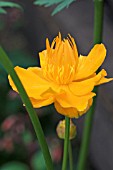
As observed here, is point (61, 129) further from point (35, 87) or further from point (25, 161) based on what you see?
point (25, 161)

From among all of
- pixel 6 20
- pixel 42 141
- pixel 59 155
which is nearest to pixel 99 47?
pixel 42 141

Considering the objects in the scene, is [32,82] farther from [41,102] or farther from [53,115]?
[53,115]

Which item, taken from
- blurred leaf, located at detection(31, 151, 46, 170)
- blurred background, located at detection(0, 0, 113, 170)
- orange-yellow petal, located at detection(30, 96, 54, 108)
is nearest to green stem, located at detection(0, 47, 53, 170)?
orange-yellow petal, located at detection(30, 96, 54, 108)

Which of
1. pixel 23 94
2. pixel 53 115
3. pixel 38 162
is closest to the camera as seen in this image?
pixel 23 94

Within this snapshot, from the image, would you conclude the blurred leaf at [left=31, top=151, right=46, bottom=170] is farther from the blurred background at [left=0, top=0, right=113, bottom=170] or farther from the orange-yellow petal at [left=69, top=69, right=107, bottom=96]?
the orange-yellow petal at [left=69, top=69, right=107, bottom=96]

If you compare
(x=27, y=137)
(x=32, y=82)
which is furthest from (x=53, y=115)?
(x=32, y=82)
